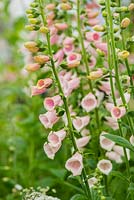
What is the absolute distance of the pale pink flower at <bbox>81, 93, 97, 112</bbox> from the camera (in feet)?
5.39

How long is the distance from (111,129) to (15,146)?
0.54m

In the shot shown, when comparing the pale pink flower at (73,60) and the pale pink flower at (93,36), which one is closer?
the pale pink flower at (73,60)

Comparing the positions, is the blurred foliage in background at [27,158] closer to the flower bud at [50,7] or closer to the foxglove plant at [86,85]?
the foxglove plant at [86,85]

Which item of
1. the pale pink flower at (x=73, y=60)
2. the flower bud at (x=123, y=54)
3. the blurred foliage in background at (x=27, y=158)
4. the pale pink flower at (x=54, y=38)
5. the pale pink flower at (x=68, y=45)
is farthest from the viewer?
the blurred foliage in background at (x=27, y=158)

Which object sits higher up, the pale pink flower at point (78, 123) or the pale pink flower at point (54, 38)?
the pale pink flower at point (54, 38)

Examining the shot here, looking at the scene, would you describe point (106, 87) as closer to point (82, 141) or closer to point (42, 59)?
point (82, 141)

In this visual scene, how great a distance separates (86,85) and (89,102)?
25cm

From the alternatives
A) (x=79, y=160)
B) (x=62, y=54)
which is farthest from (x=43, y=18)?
(x=79, y=160)

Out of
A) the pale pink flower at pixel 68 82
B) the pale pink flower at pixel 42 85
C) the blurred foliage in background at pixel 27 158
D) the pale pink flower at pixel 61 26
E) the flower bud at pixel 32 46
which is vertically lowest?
the blurred foliage in background at pixel 27 158

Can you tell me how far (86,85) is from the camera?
1.90 metres

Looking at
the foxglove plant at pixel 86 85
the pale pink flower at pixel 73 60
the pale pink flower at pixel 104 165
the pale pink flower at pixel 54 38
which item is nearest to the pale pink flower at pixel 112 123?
the foxglove plant at pixel 86 85

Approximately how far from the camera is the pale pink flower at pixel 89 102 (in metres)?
1.64

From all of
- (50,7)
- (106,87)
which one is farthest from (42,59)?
(50,7)

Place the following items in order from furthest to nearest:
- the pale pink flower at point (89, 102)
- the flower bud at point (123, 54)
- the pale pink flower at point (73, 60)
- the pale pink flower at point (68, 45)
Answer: the pale pink flower at point (68, 45)
the pale pink flower at point (89, 102)
the pale pink flower at point (73, 60)
the flower bud at point (123, 54)
